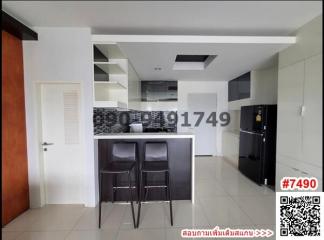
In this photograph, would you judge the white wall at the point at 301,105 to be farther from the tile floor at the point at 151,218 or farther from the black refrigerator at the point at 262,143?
the tile floor at the point at 151,218

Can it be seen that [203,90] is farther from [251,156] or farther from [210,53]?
[210,53]

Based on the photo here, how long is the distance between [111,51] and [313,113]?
2.72 m

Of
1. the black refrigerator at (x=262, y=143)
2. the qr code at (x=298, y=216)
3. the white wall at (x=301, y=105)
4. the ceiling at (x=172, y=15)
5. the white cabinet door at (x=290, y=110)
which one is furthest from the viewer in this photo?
the black refrigerator at (x=262, y=143)

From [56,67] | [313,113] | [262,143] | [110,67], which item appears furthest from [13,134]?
[262,143]

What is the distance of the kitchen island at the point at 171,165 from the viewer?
281 cm

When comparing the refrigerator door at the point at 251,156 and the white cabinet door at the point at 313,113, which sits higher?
the white cabinet door at the point at 313,113

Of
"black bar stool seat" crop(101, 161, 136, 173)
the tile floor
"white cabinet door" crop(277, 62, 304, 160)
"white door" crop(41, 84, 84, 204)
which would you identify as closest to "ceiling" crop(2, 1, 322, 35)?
"white cabinet door" crop(277, 62, 304, 160)

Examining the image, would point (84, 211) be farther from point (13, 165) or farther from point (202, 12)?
point (202, 12)

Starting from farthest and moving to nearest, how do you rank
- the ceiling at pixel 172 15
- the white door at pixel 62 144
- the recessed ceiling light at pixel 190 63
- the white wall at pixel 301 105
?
the recessed ceiling light at pixel 190 63, the white door at pixel 62 144, the white wall at pixel 301 105, the ceiling at pixel 172 15

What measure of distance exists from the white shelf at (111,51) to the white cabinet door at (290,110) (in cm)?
241

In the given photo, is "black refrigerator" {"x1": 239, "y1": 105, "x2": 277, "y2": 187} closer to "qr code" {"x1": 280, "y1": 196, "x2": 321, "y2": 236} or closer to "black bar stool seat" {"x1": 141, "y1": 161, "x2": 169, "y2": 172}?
"qr code" {"x1": 280, "y1": 196, "x2": 321, "y2": 236}

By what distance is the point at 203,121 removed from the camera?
5625mm

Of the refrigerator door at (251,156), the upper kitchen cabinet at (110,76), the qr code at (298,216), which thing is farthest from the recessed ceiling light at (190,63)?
the qr code at (298,216)

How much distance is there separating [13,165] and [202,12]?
2.92 metres
